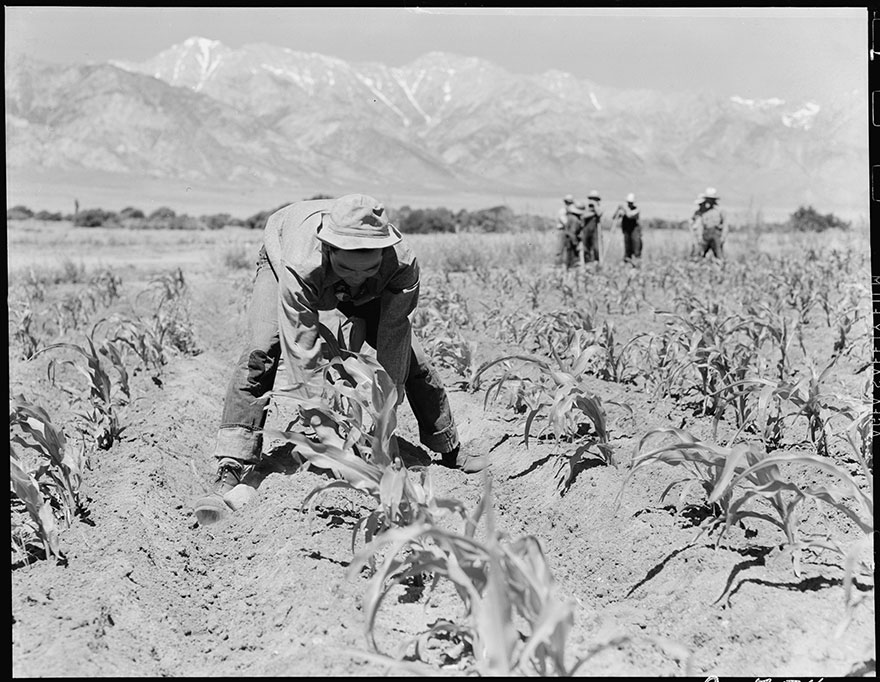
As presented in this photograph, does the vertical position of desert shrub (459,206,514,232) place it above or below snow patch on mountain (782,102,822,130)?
below

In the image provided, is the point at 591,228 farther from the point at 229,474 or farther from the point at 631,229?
→ the point at 229,474

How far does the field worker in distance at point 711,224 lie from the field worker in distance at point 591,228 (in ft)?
5.32

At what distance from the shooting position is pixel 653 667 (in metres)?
2.29

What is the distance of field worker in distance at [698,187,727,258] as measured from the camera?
39.7 ft

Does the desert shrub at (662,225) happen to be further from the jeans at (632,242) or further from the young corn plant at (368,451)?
the young corn plant at (368,451)

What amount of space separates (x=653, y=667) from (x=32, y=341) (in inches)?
204

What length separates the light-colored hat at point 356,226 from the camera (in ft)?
9.76

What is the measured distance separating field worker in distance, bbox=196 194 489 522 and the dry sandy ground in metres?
0.22

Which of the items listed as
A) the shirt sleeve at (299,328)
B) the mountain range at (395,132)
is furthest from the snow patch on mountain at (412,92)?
the shirt sleeve at (299,328)

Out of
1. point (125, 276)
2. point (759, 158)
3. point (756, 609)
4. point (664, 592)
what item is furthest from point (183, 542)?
point (759, 158)

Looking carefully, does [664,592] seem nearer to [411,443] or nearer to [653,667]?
[653,667]

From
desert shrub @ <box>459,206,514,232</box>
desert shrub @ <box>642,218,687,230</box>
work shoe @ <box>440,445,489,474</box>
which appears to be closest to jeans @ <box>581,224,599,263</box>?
work shoe @ <box>440,445,489,474</box>

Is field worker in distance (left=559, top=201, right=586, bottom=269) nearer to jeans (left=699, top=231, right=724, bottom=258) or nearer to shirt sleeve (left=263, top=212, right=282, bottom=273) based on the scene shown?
jeans (left=699, top=231, right=724, bottom=258)

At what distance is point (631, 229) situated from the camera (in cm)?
1405
